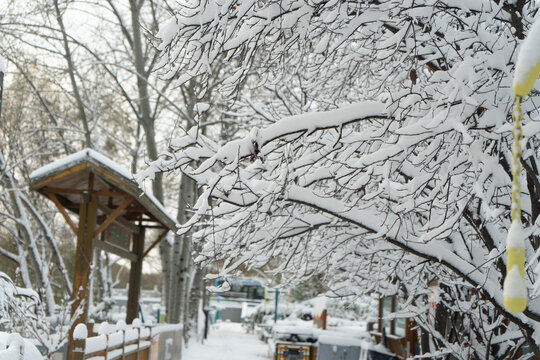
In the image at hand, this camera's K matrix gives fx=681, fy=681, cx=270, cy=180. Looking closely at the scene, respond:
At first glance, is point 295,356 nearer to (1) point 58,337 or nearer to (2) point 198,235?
(1) point 58,337

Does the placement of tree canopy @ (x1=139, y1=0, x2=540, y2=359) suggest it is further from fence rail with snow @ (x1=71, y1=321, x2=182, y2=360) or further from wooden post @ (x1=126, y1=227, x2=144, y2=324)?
wooden post @ (x1=126, y1=227, x2=144, y2=324)

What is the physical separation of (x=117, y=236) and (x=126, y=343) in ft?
9.51

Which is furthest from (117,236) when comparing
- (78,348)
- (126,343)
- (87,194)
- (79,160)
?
(78,348)

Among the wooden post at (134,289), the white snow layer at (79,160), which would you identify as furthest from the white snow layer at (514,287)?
the wooden post at (134,289)

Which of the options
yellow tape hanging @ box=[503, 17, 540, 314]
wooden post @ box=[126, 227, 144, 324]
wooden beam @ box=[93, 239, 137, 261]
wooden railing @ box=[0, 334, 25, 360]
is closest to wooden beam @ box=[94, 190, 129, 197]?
wooden beam @ box=[93, 239, 137, 261]

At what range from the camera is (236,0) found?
4.26m

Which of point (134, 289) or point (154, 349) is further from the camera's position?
point (134, 289)

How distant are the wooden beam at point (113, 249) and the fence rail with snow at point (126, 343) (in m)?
1.17

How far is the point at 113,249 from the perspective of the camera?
10531 millimetres

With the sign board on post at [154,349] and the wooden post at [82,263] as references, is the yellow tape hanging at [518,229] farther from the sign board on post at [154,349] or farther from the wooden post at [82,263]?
the sign board on post at [154,349]

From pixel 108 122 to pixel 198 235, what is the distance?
18822mm

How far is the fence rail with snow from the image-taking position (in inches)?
240

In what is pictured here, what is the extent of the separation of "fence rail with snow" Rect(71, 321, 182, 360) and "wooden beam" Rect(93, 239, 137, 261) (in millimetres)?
1169

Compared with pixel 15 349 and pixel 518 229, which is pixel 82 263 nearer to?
pixel 15 349
